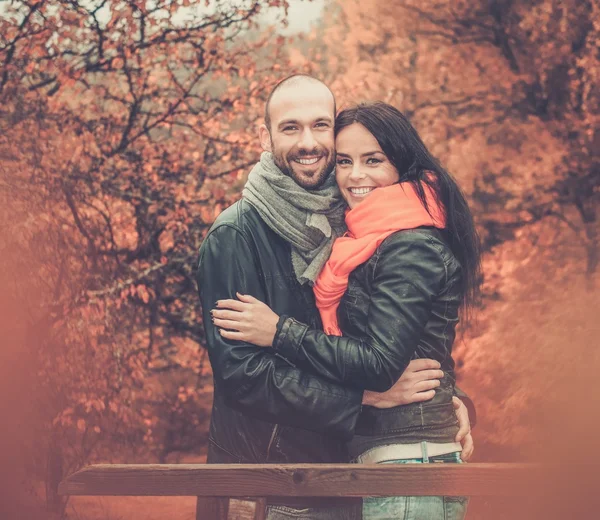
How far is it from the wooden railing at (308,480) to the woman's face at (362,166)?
0.95 m

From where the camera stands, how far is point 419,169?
275 cm

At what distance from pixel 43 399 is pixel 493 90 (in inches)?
172

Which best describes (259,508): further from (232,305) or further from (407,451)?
(232,305)

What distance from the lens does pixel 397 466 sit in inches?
90.2

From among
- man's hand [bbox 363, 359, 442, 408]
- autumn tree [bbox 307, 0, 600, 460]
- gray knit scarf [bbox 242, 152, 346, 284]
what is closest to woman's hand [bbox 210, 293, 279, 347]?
gray knit scarf [bbox 242, 152, 346, 284]

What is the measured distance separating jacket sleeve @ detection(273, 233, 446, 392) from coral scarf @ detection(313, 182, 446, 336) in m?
0.06

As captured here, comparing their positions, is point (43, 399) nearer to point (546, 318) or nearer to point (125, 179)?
point (125, 179)

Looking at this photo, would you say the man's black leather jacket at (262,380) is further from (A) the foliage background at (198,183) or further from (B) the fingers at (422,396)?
(A) the foliage background at (198,183)

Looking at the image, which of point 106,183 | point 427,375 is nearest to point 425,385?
point 427,375

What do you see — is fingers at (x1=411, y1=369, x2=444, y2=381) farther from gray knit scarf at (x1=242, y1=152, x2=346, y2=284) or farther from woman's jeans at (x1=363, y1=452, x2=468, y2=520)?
gray knit scarf at (x1=242, y1=152, x2=346, y2=284)

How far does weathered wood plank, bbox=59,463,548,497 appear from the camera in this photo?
7.42ft

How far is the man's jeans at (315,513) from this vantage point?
276cm

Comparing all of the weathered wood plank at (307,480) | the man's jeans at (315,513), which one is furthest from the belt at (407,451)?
the man's jeans at (315,513)

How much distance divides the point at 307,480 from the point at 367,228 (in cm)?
85
